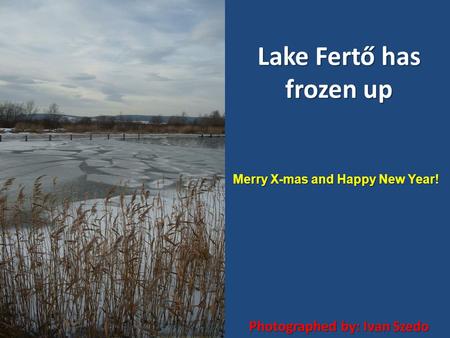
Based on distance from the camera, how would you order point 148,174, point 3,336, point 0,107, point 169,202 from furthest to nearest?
1. point 0,107
2. point 148,174
3. point 169,202
4. point 3,336

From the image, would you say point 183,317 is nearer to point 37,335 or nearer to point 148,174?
point 37,335

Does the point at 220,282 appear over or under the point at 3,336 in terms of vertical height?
over

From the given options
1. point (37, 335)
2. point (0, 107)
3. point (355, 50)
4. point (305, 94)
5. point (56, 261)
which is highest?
point (0, 107)

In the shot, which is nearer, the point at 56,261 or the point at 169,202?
the point at 56,261

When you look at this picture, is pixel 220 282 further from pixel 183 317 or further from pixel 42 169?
pixel 42 169

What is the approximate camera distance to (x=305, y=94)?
87.0 inches

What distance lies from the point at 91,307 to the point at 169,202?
5.13 metres

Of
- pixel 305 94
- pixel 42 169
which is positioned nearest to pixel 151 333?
pixel 305 94

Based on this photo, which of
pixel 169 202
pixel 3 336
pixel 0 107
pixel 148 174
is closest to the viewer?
pixel 3 336

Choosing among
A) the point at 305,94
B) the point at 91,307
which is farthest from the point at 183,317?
the point at 305,94

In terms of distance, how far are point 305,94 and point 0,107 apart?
263 feet

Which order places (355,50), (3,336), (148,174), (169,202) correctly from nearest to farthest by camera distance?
(355,50) < (3,336) < (169,202) < (148,174)

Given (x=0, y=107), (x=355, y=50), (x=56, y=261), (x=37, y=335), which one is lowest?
(x=37, y=335)

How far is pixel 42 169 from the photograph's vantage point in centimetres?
1338
